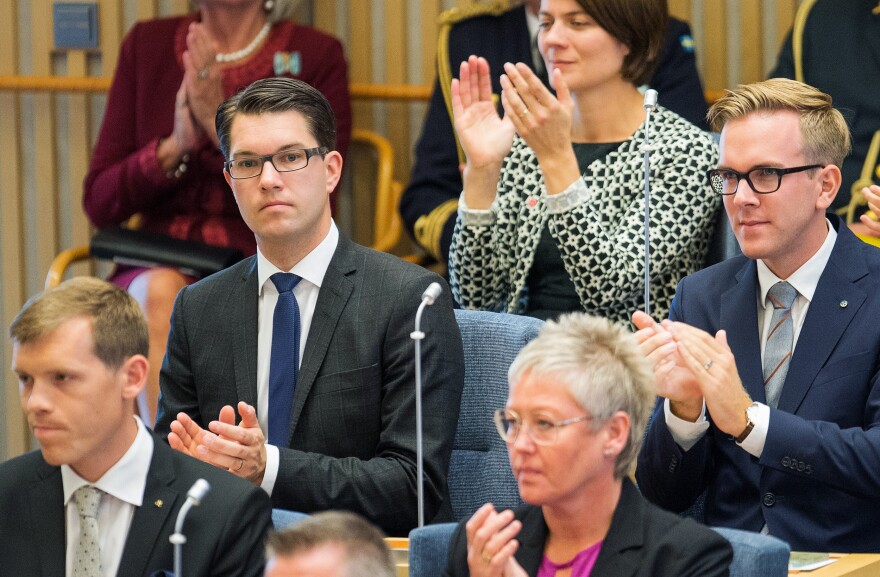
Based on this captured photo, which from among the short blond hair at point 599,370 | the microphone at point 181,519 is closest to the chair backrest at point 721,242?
the short blond hair at point 599,370

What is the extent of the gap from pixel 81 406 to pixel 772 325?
1.29 m

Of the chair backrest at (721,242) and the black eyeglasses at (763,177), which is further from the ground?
the black eyeglasses at (763,177)

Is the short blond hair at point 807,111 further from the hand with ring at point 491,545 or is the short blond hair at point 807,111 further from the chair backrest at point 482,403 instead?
the hand with ring at point 491,545

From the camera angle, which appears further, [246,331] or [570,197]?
[570,197]

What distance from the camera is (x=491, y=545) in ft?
6.52

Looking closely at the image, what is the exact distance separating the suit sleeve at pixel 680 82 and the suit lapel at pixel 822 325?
1.26m

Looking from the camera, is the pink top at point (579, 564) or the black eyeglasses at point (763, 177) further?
the black eyeglasses at point (763, 177)

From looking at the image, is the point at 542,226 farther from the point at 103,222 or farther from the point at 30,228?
the point at 30,228

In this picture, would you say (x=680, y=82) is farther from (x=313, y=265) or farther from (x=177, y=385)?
(x=177, y=385)

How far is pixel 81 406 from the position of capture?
222 centimetres

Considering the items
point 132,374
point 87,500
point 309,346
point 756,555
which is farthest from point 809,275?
point 87,500

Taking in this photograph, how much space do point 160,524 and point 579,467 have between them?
66 centimetres

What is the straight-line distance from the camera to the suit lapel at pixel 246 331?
2.80 m

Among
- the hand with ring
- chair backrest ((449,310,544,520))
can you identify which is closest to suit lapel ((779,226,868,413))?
chair backrest ((449,310,544,520))
